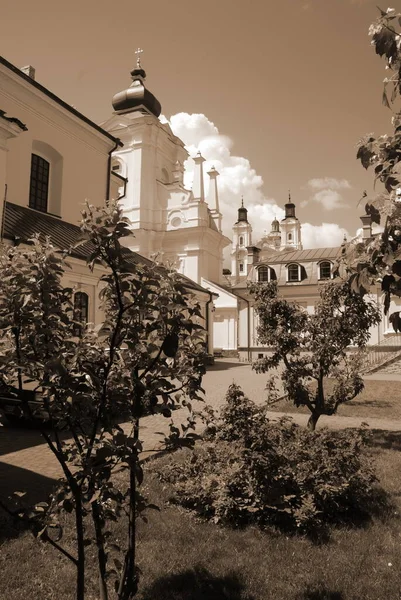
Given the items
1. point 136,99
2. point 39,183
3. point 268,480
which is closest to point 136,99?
point 136,99

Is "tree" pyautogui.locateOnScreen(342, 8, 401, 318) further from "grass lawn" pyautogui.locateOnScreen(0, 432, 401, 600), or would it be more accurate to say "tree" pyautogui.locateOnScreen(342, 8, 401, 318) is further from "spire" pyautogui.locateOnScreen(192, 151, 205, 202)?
"spire" pyautogui.locateOnScreen(192, 151, 205, 202)

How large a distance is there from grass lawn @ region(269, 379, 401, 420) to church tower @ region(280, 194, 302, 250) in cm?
8240

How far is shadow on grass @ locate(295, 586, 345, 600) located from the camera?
3.77m

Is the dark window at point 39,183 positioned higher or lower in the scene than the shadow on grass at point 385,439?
higher

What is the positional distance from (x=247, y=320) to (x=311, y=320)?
29.1 metres

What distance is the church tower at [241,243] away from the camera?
9869 cm

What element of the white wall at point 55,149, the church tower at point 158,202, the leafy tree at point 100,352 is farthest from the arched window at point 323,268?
the leafy tree at point 100,352

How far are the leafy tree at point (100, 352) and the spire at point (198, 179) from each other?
117 ft

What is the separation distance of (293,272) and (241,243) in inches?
2435

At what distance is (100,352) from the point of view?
3.07 metres

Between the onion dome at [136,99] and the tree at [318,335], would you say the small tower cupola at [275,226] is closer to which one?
the onion dome at [136,99]

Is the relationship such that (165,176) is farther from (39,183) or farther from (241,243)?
(241,243)

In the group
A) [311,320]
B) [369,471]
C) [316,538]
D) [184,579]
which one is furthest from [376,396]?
[184,579]

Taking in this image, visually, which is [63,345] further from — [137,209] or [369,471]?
[137,209]
